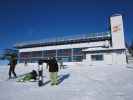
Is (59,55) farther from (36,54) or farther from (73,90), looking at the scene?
(73,90)

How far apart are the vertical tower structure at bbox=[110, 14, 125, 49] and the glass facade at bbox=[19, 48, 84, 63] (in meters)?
8.21

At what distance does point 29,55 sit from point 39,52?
341 cm

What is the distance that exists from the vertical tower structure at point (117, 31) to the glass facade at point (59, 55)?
8.21m

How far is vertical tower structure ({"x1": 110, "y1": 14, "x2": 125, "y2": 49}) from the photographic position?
1244 inches

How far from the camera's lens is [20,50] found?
4481 cm

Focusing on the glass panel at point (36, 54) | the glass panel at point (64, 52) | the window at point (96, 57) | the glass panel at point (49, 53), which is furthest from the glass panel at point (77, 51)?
the glass panel at point (36, 54)

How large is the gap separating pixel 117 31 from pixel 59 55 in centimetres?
1534

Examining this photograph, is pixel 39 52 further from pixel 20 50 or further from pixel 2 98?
pixel 2 98

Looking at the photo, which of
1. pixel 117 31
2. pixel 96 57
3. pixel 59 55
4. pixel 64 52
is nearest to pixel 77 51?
pixel 64 52

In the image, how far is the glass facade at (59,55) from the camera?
36.4 meters

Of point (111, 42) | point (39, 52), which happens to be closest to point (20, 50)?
point (39, 52)

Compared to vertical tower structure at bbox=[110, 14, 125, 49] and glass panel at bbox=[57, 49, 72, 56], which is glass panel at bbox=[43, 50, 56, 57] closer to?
glass panel at bbox=[57, 49, 72, 56]

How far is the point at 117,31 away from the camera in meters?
32.7

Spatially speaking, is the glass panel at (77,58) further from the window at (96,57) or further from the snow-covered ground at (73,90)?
the snow-covered ground at (73,90)
